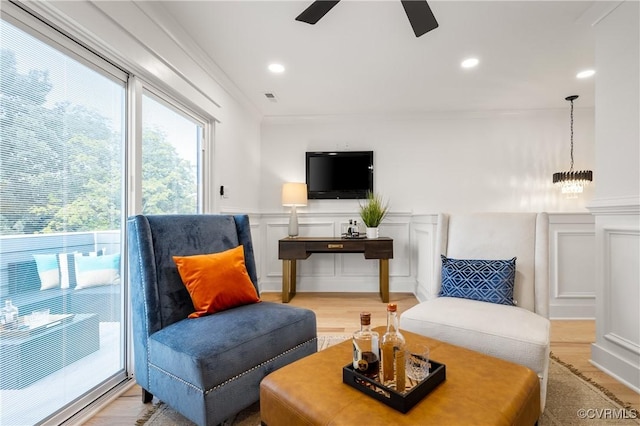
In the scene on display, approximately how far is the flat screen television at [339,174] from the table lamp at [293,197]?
0.28 m

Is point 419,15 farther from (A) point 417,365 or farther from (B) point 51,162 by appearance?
(B) point 51,162

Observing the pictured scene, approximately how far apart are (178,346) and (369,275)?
2.87m

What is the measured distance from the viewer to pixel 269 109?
12.3 feet

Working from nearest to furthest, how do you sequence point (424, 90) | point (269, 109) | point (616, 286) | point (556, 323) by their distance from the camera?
point (616, 286)
point (556, 323)
point (424, 90)
point (269, 109)

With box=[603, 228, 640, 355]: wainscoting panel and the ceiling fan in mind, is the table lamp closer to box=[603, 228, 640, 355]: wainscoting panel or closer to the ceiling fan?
the ceiling fan

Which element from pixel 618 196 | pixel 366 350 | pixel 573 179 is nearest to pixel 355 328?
pixel 366 350

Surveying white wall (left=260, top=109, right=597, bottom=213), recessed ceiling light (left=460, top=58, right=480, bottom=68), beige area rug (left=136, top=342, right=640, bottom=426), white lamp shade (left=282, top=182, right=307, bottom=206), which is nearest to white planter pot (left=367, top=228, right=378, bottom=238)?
white wall (left=260, top=109, right=597, bottom=213)

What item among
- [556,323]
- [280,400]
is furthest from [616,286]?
[280,400]

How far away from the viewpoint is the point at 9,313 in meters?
1.21

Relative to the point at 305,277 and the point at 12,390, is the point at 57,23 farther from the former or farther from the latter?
the point at 305,277

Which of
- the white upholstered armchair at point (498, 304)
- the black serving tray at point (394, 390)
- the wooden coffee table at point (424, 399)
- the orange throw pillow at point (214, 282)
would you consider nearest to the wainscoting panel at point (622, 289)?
the white upholstered armchair at point (498, 304)

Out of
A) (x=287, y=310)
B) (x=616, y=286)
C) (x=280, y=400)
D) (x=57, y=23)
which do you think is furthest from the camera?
(x=616, y=286)

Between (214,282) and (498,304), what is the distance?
1.58 meters

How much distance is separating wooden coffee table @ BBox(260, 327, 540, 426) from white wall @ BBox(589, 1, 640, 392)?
4.04 feet
